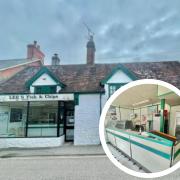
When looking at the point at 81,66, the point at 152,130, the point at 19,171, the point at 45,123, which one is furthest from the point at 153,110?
the point at 81,66

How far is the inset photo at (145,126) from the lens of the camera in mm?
1143

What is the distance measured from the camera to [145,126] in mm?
1195

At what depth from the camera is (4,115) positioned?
1270 cm

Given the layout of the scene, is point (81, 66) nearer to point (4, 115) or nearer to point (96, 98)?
point (96, 98)

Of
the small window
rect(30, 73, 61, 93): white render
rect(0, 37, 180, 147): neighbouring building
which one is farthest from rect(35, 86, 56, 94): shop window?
the small window

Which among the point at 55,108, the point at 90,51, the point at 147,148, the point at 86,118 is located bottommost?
the point at 86,118

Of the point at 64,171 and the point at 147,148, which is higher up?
the point at 147,148

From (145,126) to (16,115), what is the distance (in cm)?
1276

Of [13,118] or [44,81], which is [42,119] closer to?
[13,118]

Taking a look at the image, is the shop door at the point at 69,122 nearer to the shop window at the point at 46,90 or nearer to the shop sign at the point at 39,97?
the shop sign at the point at 39,97

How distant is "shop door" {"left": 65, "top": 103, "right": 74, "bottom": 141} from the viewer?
12.5 m

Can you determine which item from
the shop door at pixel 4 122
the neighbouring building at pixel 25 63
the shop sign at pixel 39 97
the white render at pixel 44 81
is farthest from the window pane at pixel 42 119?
the neighbouring building at pixel 25 63

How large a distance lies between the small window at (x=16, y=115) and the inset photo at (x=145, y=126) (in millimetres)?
12284

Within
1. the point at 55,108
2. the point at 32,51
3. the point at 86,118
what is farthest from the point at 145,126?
the point at 32,51
